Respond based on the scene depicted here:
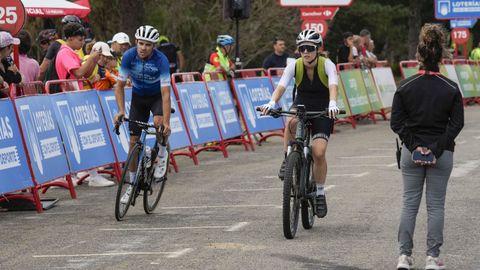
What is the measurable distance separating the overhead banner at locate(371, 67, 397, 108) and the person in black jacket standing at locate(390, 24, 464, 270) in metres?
19.1

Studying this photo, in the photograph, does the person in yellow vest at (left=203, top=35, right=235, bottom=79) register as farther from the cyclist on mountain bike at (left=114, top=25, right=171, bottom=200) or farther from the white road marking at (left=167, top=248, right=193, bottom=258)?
the white road marking at (left=167, top=248, right=193, bottom=258)

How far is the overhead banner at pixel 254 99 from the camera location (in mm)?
20766

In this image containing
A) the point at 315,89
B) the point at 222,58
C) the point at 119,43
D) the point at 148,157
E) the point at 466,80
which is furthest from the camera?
the point at 466,80

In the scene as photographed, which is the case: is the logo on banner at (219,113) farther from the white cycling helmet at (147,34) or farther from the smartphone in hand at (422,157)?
the smartphone in hand at (422,157)

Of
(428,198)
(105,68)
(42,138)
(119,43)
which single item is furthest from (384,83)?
(428,198)

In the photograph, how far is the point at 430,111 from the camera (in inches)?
340

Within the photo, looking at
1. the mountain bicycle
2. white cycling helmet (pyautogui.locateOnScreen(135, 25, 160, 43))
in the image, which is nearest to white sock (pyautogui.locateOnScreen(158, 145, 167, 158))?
white cycling helmet (pyautogui.locateOnScreen(135, 25, 160, 43))

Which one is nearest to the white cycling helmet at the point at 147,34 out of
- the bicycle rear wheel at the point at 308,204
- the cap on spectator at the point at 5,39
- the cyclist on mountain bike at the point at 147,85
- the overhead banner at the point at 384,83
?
the cyclist on mountain bike at the point at 147,85

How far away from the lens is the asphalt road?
9406 mm

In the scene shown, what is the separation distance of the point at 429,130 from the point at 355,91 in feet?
57.2

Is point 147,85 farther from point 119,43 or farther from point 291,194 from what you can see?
point 119,43

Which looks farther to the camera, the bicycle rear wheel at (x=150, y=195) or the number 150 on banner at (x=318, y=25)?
the number 150 on banner at (x=318, y=25)

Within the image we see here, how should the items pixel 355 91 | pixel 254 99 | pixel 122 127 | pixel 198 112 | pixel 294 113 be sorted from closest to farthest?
pixel 294 113 → pixel 122 127 → pixel 198 112 → pixel 254 99 → pixel 355 91

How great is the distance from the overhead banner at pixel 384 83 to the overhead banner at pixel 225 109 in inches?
314
